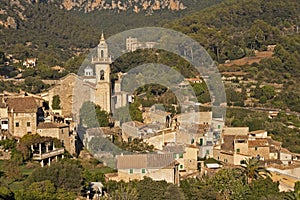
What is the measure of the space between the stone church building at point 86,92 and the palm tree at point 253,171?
27.0 feet

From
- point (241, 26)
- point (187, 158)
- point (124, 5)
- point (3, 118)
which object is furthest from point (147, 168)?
point (124, 5)

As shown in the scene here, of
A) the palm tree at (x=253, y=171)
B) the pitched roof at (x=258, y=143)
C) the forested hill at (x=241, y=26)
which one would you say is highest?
the forested hill at (x=241, y=26)

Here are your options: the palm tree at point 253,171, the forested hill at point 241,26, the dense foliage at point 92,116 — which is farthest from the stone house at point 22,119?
the forested hill at point 241,26

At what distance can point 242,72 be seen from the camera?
3538cm

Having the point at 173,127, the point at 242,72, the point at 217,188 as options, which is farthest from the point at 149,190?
the point at 242,72

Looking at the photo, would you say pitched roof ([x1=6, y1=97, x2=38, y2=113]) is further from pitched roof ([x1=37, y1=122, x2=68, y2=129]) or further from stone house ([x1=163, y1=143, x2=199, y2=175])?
stone house ([x1=163, y1=143, x2=199, y2=175])

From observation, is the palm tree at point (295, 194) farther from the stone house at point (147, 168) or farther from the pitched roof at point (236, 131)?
the pitched roof at point (236, 131)

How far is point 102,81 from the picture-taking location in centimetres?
2461

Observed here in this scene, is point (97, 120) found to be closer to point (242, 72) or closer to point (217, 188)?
point (217, 188)

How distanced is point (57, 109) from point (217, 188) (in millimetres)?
9246

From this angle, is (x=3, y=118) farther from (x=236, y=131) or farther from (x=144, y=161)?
(x=236, y=131)

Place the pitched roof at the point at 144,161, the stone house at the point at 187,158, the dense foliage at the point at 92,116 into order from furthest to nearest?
1. the dense foliage at the point at 92,116
2. the stone house at the point at 187,158
3. the pitched roof at the point at 144,161

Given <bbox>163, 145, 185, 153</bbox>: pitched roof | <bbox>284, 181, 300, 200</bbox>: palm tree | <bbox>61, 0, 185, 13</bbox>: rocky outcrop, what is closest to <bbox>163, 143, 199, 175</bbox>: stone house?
<bbox>163, 145, 185, 153</bbox>: pitched roof

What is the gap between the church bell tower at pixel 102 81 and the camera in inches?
958
